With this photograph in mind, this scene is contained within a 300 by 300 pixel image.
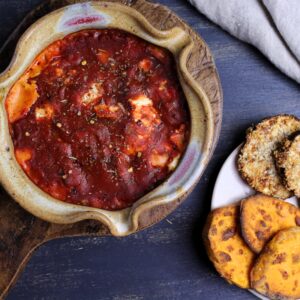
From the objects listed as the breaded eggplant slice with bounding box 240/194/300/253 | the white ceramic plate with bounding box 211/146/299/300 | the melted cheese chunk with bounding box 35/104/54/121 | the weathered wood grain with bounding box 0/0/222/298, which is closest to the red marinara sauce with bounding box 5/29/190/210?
the melted cheese chunk with bounding box 35/104/54/121

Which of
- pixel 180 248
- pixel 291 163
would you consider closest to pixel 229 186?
pixel 291 163

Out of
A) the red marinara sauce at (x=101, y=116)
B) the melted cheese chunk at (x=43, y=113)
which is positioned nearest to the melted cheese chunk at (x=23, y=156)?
the red marinara sauce at (x=101, y=116)

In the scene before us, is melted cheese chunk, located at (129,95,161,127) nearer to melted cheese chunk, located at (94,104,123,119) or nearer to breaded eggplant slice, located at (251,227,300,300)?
melted cheese chunk, located at (94,104,123,119)

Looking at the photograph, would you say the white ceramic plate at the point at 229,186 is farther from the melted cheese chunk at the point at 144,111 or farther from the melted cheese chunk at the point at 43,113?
the melted cheese chunk at the point at 43,113

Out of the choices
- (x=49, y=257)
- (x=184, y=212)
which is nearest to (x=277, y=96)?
(x=184, y=212)

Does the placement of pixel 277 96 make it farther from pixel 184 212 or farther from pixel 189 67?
pixel 184 212

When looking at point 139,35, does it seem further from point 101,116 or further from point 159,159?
point 159,159
